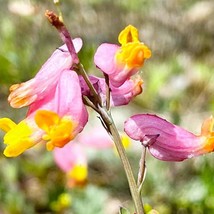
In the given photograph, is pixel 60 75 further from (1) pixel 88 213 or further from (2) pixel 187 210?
(2) pixel 187 210

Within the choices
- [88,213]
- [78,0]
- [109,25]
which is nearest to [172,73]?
[109,25]

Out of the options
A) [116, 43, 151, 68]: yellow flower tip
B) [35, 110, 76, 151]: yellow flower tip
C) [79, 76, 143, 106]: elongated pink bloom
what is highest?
[116, 43, 151, 68]: yellow flower tip

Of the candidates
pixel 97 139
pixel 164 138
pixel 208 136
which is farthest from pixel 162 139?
pixel 97 139

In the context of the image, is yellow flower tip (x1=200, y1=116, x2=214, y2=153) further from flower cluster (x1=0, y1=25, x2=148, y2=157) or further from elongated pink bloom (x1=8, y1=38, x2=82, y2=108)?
elongated pink bloom (x1=8, y1=38, x2=82, y2=108)

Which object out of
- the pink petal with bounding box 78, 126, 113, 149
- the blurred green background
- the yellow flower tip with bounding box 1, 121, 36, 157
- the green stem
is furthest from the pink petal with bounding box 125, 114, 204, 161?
the pink petal with bounding box 78, 126, 113, 149

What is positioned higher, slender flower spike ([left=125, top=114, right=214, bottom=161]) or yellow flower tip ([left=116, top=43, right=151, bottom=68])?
yellow flower tip ([left=116, top=43, right=151, bottom=68])

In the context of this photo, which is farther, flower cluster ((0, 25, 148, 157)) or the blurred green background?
the blurred green background
